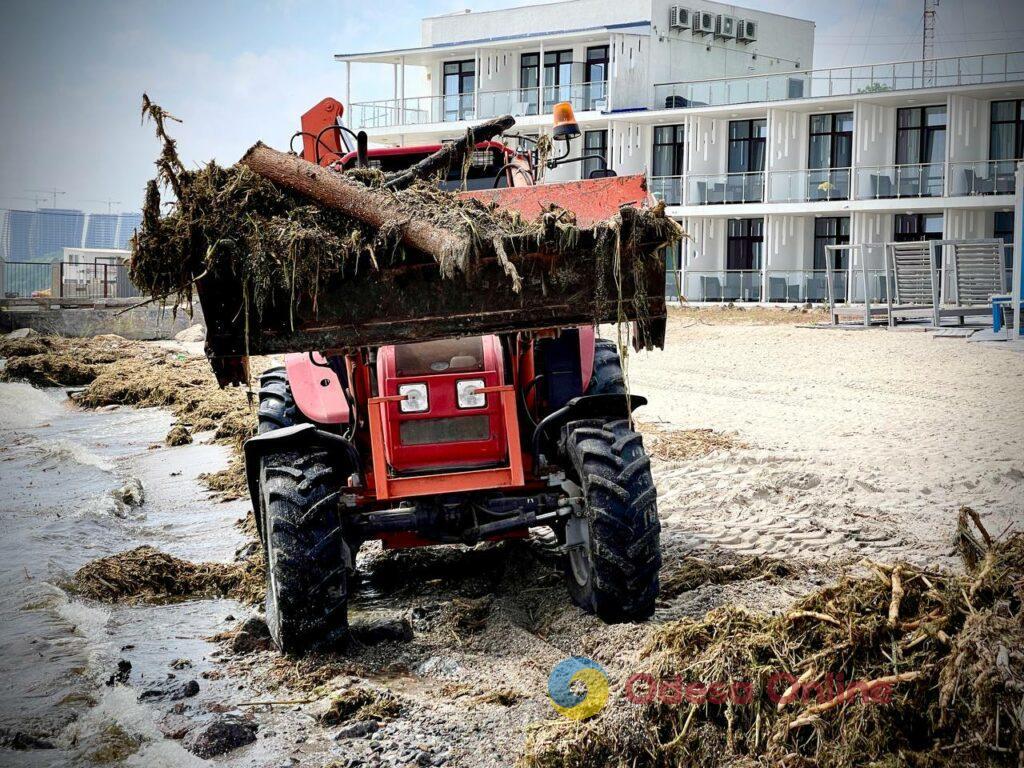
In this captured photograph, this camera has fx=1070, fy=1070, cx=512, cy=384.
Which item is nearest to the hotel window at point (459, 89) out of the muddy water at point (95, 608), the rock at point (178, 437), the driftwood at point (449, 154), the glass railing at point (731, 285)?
the glass railing at point (731, 285)

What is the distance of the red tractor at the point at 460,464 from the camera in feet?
18.0

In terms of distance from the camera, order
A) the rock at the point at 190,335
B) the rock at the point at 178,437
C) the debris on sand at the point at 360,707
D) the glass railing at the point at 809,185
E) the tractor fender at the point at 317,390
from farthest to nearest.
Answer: the glass railing at the point at 809,185, the rock at the point at 190,335, the rock at the point at 178,437, the tractor fender at the point at 317,390, the debris on sand at the point at 360,707

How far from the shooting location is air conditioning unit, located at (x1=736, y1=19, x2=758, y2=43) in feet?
154

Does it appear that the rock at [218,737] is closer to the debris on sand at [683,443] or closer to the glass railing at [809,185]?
the debris on sand at [683,443]

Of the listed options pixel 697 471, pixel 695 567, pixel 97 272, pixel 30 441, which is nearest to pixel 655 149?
pixel 97 272

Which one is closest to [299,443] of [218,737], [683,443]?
[218,737]

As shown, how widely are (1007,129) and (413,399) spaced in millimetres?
36587

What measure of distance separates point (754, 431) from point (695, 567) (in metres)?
5.46

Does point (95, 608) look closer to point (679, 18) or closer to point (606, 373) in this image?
point (606, 373)

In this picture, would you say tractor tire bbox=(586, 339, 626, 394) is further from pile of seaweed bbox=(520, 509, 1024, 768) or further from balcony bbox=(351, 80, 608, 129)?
balcony bbox=(351, 80, 608, 129)

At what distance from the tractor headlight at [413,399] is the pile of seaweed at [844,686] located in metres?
1.89

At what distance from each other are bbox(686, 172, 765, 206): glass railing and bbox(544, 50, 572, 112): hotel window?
274 inches

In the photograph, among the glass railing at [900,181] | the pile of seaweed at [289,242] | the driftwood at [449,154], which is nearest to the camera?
the pile of seaweed at [289,242]

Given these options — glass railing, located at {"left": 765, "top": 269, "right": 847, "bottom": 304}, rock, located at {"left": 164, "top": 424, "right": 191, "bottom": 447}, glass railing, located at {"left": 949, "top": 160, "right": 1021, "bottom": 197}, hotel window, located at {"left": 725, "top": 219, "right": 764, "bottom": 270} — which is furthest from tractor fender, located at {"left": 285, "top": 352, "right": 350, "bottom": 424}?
hotel window, located at {"left": 725, "top": 219, "right": 764, "bottom": 270}
